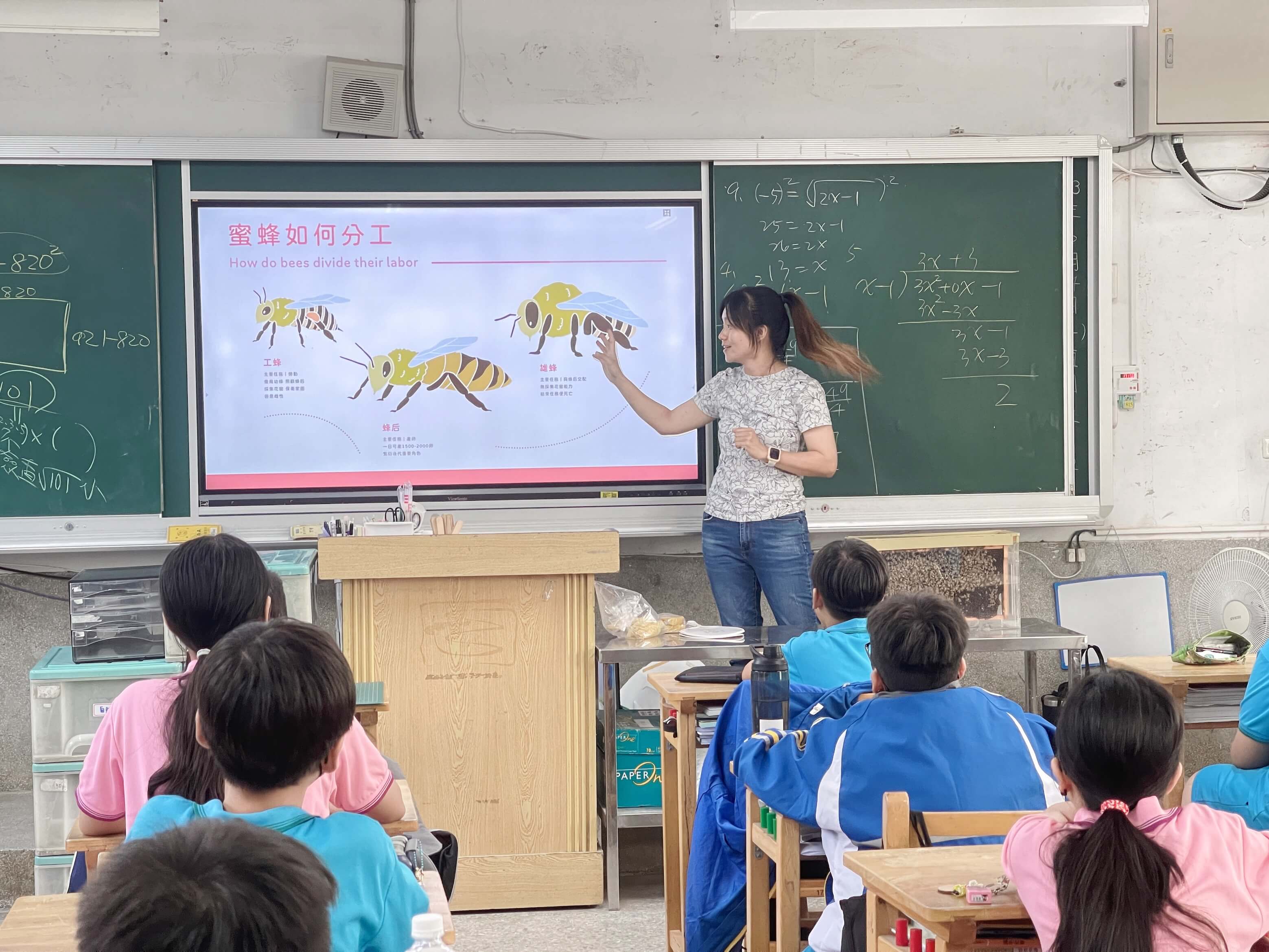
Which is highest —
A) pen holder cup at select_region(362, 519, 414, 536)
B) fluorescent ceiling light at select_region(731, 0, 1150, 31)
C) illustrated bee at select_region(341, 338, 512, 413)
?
fluorescent ceiling light at select_region(731, 0, 1150, 31)

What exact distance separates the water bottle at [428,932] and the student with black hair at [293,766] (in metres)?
0.21

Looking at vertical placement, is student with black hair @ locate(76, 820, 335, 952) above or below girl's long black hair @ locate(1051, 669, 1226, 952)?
above

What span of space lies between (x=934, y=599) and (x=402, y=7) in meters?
3.34

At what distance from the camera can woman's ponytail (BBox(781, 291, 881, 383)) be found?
4.29 meters

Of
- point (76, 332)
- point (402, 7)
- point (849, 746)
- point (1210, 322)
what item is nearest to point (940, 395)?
point (1210, 322)

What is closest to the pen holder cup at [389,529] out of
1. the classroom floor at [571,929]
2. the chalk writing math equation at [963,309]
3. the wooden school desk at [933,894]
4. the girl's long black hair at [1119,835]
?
the classroom floor at [571,929]

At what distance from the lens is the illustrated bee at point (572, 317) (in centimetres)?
450

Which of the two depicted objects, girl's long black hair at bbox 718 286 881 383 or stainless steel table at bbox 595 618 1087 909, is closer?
stainless steel table at bbox 595 618 1087 909

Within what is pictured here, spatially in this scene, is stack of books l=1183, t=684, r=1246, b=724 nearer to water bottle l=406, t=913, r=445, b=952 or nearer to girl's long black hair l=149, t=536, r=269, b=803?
girl's long black hair l=149, t=536, r=269, b=803

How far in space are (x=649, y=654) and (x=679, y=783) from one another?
1.74ft

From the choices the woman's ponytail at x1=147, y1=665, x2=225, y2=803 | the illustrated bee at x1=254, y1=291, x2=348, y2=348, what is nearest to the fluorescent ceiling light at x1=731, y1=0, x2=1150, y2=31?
the illustrated bee at x1=254, y1=291, x2=348, y2=348

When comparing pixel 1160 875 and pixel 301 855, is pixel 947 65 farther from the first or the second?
pixel 301 855

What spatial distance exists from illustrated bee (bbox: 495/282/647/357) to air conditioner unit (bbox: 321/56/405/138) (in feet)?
2.60

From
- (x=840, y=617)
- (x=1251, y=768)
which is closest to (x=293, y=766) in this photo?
(x=840, y=617)
